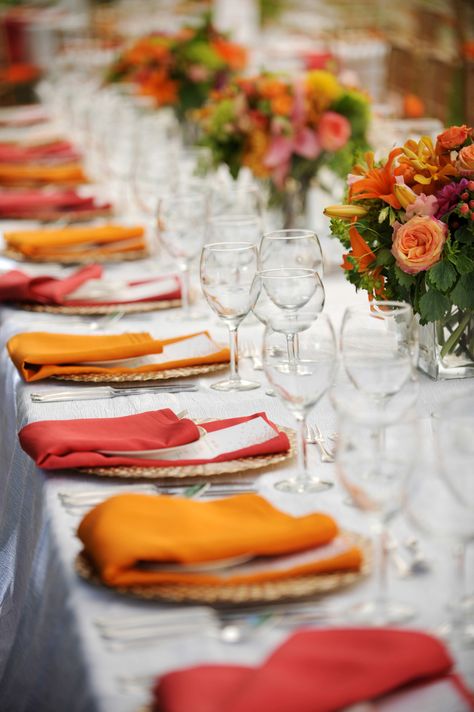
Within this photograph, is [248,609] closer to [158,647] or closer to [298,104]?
[158,647]

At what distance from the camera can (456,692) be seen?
96 centimetres

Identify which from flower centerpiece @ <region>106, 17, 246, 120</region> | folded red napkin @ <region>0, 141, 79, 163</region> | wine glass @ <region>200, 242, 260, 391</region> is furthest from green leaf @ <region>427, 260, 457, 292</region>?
folded red napkin @ <region>0, 141, 79, 163</region>

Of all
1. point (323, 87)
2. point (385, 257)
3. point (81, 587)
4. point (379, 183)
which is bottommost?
point (81, 587)

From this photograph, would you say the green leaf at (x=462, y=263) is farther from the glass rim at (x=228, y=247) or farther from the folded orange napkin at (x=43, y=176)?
the folded orange napkin at (x=43, y=176)

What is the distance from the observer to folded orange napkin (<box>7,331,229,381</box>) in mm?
1838

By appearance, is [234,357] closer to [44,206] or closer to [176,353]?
[176,353]

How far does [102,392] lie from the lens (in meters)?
1.78

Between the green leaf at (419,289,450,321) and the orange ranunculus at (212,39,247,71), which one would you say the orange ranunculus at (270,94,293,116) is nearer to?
the green leaf at (419,289,450,321)

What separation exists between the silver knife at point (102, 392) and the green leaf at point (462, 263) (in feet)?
1.49

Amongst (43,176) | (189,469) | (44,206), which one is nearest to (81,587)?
(189,469)

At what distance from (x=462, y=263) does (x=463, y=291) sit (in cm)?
4

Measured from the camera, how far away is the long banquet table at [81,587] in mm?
1024

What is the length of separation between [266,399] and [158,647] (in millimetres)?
739

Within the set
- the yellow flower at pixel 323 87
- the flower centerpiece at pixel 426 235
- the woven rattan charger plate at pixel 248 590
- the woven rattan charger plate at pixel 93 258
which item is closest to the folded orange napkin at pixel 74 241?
the woven rattan charger plate at pixel 93 258
